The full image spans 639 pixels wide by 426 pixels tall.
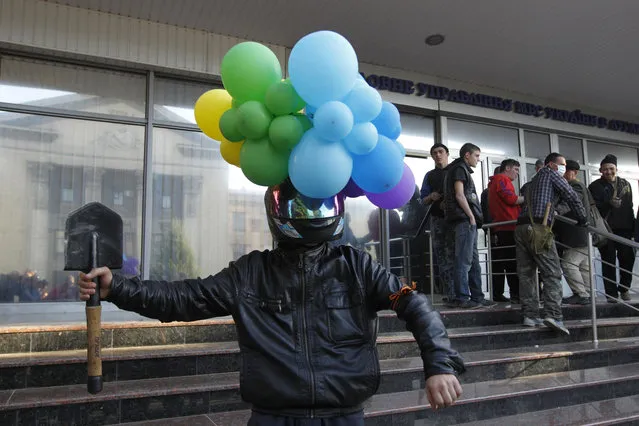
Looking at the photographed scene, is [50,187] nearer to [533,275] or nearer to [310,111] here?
[310,111]

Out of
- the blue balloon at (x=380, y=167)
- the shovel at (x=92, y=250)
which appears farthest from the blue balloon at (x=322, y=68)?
the shovel at (x=92, y=250)

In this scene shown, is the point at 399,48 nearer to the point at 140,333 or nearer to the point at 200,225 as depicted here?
the point at 200,225

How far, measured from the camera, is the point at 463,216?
18.5 feet

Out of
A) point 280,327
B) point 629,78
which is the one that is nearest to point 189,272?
point 280,327

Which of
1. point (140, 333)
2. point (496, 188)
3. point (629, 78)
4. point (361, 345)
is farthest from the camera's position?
point (629, 78)

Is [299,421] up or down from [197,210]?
down

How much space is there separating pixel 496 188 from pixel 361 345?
5300 millimetres

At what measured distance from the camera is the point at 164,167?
6727 mm

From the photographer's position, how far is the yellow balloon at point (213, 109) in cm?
223

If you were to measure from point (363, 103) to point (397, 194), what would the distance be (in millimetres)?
456

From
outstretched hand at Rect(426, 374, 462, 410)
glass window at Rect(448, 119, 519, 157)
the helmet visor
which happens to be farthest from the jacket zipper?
glass window at Rect(448, 119, 519, 157)

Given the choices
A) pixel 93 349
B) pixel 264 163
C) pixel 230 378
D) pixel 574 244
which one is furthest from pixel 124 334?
pixel 574 244

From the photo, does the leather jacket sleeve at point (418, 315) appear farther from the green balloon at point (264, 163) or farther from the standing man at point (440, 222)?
the standing man at point (440, 222)

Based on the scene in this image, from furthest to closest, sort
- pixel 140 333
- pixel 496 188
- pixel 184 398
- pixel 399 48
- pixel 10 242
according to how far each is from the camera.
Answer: pixel 399 48 < pixel 496 188 < pixel 10 242 < pixel 140 333 < pixel 184 398
